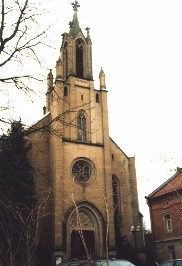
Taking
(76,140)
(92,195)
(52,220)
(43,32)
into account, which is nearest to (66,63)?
(76,140)

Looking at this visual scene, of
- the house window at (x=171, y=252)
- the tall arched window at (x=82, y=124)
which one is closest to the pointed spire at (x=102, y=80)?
the tall arched window at (x=82, y=124)

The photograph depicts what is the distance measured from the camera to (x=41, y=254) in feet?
81.0

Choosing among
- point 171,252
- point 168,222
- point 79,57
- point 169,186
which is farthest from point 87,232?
point 79,57

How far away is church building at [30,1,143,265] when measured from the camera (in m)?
26.8

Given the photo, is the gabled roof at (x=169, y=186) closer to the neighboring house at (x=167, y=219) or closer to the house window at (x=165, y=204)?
the neighboring house at (x=167, y=219)

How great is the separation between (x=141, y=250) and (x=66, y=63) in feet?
60.7

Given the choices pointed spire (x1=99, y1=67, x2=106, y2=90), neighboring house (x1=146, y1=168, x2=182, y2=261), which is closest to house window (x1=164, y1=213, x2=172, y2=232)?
neighboring house (x1=146, y1=168, x2=182, y2=261)

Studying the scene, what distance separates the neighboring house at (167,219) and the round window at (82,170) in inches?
289

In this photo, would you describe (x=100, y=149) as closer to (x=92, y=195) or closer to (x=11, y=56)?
(x=92, y=195)

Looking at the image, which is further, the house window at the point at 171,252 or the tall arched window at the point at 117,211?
the house window at the point at 171,252

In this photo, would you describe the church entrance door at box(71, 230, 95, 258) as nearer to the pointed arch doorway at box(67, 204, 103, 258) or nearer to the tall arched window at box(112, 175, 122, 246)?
the pointed arch doorway at box(67, 204, 103, 258)

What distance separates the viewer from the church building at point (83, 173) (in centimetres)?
2683

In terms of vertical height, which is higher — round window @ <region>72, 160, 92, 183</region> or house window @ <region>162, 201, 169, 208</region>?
round window @ <region>72, 160, 92, 183</region>

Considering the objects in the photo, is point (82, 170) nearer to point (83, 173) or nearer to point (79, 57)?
point (83, 173)
